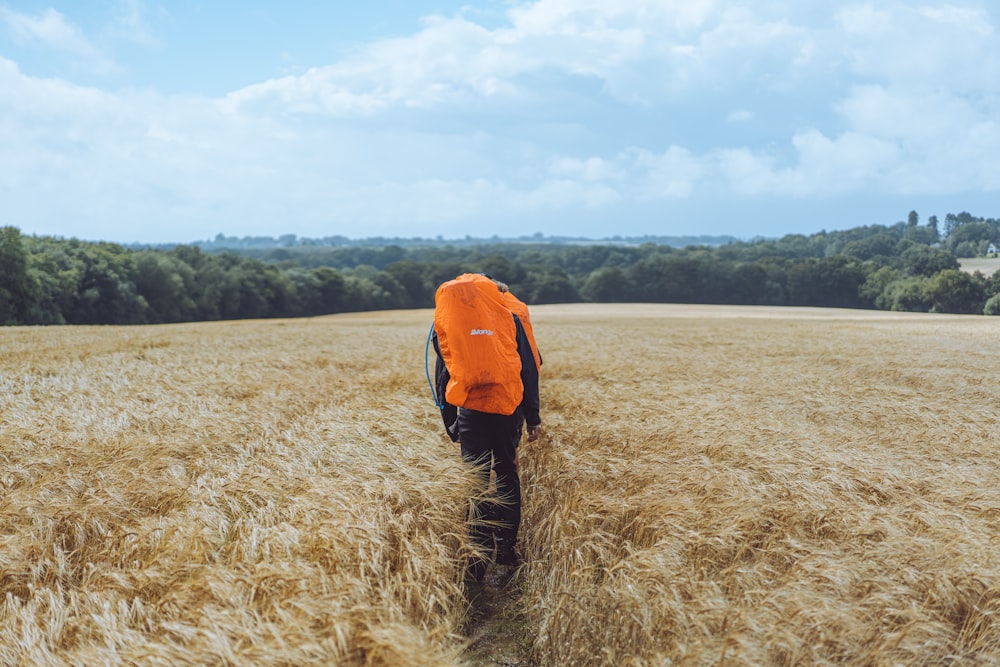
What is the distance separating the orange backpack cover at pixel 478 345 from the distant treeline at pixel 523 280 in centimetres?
5758

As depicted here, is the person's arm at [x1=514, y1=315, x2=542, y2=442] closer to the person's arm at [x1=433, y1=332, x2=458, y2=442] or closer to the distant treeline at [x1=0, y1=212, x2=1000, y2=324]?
the person's arm at [x1=433, y1=332, x2=458, y2=442]

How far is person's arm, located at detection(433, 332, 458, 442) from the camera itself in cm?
573

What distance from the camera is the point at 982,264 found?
2055 inches

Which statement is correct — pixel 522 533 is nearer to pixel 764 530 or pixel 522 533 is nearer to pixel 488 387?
pixel 488 387

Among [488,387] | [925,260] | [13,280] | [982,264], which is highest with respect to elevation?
[925,260]

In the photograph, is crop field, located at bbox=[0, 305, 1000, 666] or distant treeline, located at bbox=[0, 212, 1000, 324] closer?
crop field, located at bbox=[0, 305, 1000, 666]

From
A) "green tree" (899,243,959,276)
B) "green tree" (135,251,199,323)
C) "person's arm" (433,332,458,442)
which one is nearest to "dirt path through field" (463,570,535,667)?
"person's arm" (433,332,458,442)

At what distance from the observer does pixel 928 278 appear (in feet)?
204

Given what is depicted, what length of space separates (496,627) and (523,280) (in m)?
90.4

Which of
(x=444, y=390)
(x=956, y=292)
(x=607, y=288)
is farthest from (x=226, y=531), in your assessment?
(x=607, y=288)

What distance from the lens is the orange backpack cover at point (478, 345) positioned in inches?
208

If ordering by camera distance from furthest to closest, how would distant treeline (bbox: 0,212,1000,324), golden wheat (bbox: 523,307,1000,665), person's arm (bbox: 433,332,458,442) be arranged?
distant treeline (bbox: 0,212,1000,324), person's arm (bbox: 433,332,458,442), golden wheat (bbox: 523,307,1000,665)

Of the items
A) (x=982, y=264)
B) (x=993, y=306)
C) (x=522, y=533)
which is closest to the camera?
(x=522, y=533)

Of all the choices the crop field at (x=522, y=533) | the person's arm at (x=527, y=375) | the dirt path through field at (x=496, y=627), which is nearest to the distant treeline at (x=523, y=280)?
the crop field at (x=522, y=533)
